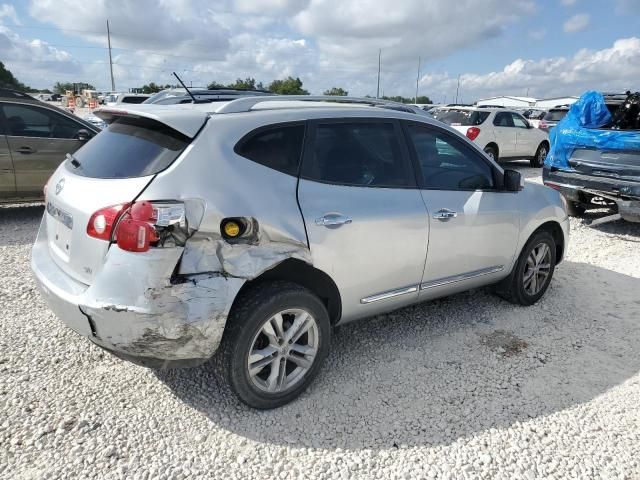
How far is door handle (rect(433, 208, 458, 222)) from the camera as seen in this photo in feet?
11.1

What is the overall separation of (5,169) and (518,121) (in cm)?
1246

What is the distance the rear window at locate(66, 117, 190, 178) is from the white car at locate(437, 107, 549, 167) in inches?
401

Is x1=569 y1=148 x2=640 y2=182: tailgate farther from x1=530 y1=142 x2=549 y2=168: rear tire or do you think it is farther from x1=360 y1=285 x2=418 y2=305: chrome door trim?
x1=530 y1=142 x2=549 y2=168: rear tire

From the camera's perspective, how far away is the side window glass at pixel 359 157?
9.64ft

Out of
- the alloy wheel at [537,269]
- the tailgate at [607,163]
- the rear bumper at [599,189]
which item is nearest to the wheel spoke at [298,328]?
the alloy wheel at [537,269]

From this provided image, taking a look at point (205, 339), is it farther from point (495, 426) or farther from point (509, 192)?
point (509, 192)

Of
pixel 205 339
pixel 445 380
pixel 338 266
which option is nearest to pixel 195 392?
pixel 205 339

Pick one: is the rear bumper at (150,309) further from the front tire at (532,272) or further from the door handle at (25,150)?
the door handle at (25,150)

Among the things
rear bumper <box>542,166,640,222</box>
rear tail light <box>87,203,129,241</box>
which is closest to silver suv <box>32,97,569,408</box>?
rear tail light <box>87,203,129,241</box>

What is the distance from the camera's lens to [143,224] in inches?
90.7

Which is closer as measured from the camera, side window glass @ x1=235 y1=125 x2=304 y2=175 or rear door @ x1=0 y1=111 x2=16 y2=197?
side window glass @ x1=235 y1=125 x2=304 y2=175

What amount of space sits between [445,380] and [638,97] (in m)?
6.15

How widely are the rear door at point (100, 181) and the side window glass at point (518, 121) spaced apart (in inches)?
505

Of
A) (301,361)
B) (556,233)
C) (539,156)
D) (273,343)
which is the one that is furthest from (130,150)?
(539,156)
